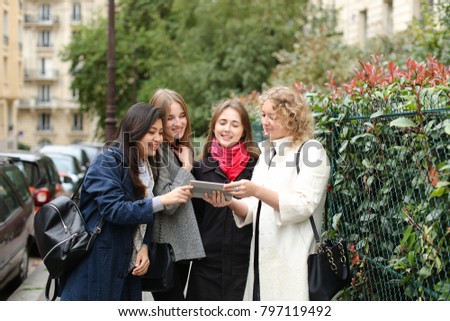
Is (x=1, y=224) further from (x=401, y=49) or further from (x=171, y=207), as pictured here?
(x=401, y=49)

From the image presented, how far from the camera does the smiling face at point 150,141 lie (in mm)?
4285

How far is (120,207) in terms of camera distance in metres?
4.07

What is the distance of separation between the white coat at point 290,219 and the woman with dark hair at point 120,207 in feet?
1.69

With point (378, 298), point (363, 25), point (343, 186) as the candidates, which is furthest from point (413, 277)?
point (363, 25)

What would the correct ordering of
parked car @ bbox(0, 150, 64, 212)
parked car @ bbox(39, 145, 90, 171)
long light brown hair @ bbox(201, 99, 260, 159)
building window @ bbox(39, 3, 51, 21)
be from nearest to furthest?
1. long light brown hair @ bbox(201, 99, 260, 159)
2. parked car @ bbox(0, 150, 64, 212)
3. parked car @ bbox(39, 145, 90, 171)
4. building window @ bbox(39, 3, 51, 21)

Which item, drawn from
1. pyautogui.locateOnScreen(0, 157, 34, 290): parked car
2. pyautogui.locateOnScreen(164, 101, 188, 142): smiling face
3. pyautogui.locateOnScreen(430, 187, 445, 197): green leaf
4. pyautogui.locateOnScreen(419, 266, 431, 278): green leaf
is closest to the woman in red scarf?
pyautogui.locateOnScreen(164, 101, 188, 142): smiling face

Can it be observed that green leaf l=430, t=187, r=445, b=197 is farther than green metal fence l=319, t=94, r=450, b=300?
No

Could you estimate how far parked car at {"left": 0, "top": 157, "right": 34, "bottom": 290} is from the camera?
8.32 m

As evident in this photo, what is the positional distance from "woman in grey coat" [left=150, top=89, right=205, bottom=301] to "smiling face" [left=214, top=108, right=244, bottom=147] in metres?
0.25

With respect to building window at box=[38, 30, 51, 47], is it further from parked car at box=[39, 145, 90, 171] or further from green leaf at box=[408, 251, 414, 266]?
green leaf at box=[408, 251, 414, 266]

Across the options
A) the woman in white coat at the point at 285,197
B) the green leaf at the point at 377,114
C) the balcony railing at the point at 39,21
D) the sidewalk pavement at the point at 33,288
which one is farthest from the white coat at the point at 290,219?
the balcony railing at the point at 39,21

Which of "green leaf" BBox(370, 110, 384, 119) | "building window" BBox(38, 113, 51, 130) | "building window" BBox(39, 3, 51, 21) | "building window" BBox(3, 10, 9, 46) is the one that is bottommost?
"green leaf" BBox(370, 110, 384, 119)

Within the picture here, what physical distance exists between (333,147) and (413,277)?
5.18 feet

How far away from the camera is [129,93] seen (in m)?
33.1
